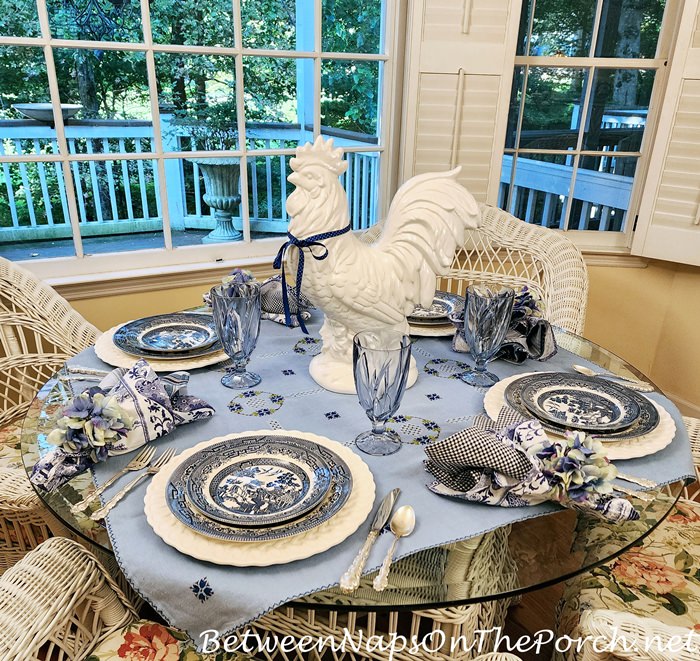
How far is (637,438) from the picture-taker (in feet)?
3.20

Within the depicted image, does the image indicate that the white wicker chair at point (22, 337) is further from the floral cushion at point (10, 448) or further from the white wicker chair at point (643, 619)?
the white wicker chair at point (643, 619)

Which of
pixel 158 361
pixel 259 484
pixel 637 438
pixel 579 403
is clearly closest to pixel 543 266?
pixel 579 403

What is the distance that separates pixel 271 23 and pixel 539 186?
127 centimetres

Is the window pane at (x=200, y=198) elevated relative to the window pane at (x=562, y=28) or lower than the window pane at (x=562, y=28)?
lower

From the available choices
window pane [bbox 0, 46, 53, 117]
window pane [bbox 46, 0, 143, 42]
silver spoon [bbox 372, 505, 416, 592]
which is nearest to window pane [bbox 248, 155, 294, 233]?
window pane [bbox 46, 0, 143, 42]

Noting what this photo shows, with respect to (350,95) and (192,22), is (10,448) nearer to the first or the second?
(192,22)

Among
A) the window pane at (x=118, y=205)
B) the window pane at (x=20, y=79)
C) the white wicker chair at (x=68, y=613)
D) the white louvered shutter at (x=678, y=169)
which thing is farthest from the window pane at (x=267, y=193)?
the white wicker chair at (x=68, y=613)

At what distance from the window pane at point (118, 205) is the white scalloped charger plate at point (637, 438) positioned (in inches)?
58.4

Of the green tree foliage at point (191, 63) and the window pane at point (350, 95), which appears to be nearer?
the green tree foliage at point (191, 63)

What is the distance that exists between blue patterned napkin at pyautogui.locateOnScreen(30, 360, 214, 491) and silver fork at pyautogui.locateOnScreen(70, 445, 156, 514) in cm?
2

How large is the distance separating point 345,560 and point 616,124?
2261 millimetres

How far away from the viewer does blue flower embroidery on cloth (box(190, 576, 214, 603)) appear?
69 centimetres

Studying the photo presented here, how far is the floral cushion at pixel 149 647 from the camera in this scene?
2.94 feet

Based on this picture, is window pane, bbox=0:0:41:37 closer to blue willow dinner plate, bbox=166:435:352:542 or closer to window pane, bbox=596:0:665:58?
blue willow dinner plate, bbox=166:435:352:542
